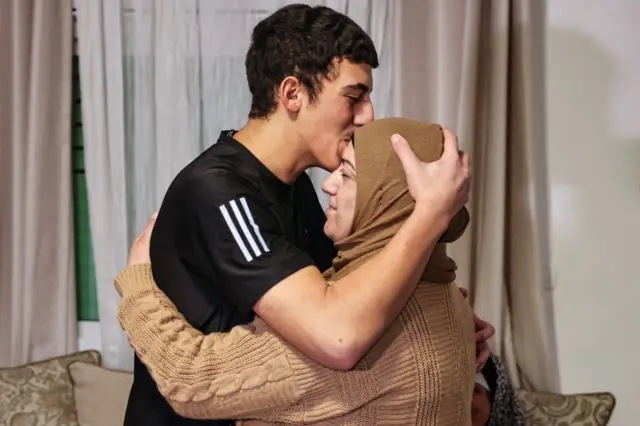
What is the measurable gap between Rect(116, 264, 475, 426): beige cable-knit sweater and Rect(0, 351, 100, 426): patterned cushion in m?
1.25

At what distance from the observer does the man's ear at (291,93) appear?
1.16 meters

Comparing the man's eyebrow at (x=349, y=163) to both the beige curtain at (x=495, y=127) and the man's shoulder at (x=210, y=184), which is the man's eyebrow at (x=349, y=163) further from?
the beige curtain at (x=495, y=127)

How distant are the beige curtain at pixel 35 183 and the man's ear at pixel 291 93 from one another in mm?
1259

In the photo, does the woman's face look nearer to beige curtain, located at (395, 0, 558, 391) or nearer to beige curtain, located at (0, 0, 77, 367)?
beige curtain, located at (395, 0, 558, 391)

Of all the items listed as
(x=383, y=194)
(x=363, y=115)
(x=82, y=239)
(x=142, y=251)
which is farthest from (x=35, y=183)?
(x=383, y=194)

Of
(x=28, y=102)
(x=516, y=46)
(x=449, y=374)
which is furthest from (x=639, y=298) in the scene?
(x=28, y=102)

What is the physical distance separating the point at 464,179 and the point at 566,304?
1.29 m

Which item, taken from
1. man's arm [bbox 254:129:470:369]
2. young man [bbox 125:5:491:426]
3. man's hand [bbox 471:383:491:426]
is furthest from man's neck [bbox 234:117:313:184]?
man's hand [bbox 471:383:491:426]

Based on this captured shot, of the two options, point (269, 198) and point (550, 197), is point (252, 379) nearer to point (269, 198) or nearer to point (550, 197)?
point (269, 198)

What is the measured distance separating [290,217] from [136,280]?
323 millimetres

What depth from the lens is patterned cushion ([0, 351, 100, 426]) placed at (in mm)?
1969

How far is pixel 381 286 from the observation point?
33.0 inches

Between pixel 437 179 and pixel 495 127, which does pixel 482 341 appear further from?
pixel 495 127

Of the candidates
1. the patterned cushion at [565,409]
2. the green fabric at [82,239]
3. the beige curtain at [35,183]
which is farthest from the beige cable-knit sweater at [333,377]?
the green fabric at [82,239]
